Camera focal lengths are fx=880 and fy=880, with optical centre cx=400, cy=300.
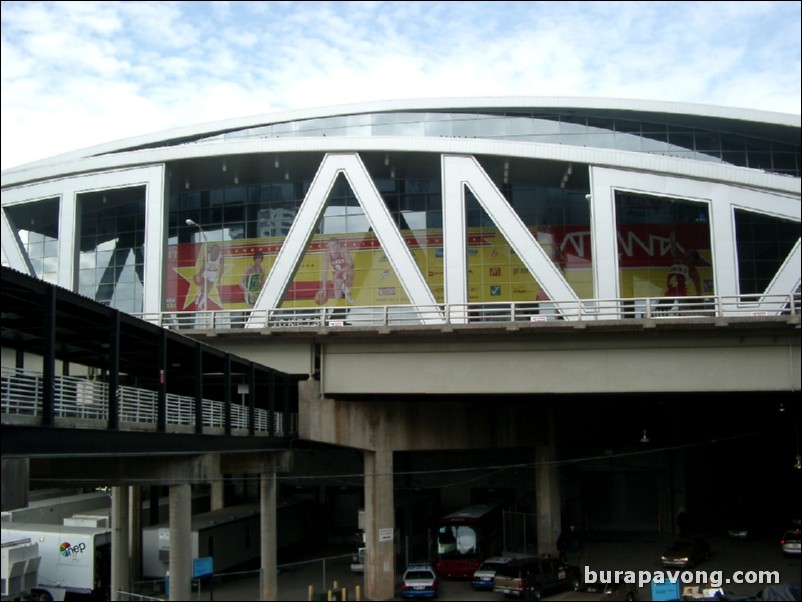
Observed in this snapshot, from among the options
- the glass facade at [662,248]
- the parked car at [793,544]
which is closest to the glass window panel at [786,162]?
the glass facade at [662,248]

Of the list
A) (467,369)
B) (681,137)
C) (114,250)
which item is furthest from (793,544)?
(114,250)

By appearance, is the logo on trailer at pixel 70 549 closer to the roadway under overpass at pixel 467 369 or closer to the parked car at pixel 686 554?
the roadway under overpass at pixel 467 369

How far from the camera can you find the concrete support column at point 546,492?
4238 centimetres

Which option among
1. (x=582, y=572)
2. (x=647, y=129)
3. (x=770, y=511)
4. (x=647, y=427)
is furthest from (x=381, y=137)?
(x=770, y=511)

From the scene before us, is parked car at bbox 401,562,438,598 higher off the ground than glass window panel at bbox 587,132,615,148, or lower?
lower

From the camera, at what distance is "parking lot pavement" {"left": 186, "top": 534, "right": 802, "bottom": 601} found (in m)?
32.8

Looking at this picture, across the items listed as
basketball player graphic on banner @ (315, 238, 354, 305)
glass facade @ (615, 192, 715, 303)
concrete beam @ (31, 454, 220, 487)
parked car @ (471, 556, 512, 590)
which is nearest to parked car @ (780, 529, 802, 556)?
parked car @ (471, 556, 512, 590)

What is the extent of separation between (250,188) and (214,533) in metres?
26.5

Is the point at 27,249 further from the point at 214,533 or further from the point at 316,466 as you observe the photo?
the point at 214,533

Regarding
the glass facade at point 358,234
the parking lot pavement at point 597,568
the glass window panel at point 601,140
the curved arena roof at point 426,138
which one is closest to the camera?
the parking lot pavement at point 597,568

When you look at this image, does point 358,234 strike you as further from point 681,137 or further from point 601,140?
point 681,137

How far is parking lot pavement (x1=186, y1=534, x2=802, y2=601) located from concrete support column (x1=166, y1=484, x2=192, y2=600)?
6.47 metres

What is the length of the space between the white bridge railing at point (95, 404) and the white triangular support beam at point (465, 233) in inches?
685

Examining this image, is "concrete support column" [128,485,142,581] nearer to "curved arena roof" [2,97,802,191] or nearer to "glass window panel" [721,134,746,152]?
"curved arena roof" [2,97,802,191]
